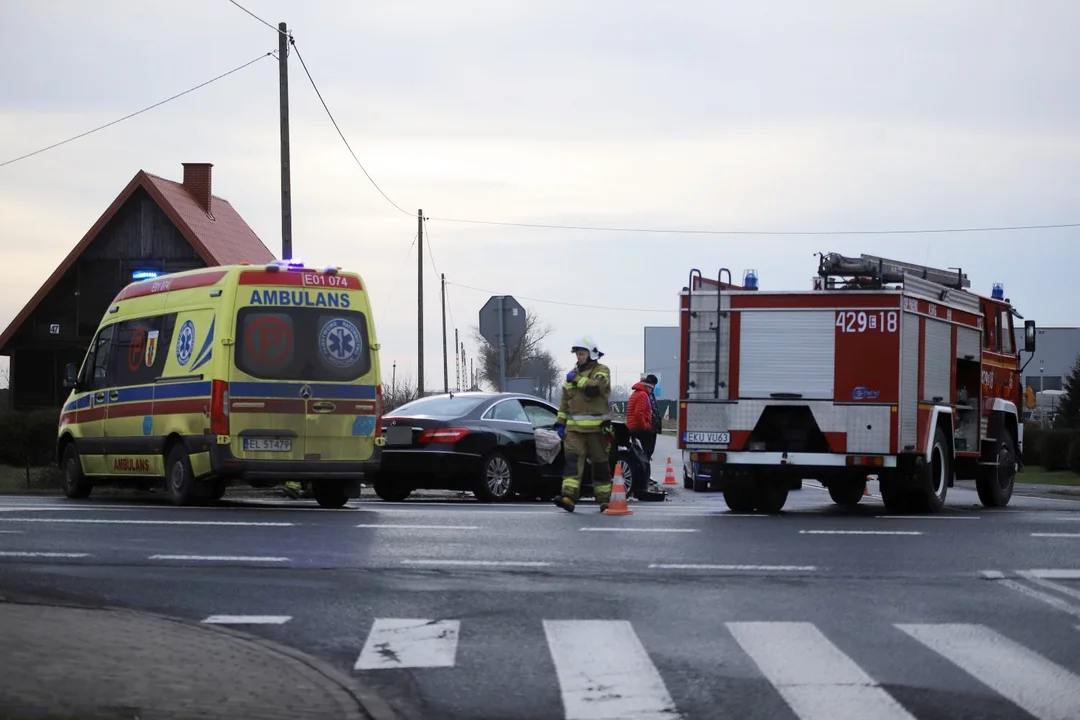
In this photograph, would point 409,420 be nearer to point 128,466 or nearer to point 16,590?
point 128,466

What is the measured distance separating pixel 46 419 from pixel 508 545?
744 inches

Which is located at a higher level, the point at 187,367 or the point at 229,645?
Answer: the point at 187,367

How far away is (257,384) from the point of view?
54.3 feet

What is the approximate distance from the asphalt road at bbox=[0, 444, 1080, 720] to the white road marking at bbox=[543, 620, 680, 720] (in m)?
0.02

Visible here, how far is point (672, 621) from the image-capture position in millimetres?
8758

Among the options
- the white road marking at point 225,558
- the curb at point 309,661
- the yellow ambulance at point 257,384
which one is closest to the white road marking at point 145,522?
the yellow ambulance at point 257,384

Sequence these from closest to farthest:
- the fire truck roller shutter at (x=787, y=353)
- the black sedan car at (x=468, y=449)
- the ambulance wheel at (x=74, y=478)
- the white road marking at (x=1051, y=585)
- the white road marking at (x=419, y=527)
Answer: the white road marking at (x=1051, y=585) < the white road marking at (x=419, y=527) < the fire truck roller shutter at (x=787, y=353) < the ambulance wheel at (x=74, y=478) < the black sedan car at (x=468, y=449)

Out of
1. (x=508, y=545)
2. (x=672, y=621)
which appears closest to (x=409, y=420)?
(x=508, y=545)

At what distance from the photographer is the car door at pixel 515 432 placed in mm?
19891

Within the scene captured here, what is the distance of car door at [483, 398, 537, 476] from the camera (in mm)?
19891

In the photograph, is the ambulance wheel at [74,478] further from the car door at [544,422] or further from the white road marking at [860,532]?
the white road marking at [860,532]

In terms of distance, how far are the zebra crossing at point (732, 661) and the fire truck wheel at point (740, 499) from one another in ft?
28.9

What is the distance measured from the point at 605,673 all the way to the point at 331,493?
1061 centimetres

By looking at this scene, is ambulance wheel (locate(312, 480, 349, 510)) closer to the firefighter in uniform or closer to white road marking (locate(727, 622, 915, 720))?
the firefighter in uniform
